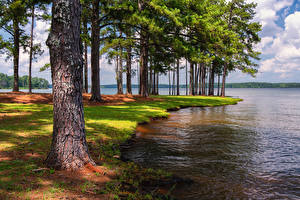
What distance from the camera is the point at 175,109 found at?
79.0ft

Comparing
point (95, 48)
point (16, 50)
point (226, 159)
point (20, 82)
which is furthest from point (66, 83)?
point (20, 82)

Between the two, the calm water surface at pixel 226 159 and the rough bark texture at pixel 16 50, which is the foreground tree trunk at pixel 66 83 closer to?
the calm water surface at pixel 226 159

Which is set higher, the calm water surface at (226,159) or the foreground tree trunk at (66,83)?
the foreground tree trunk at (66,83)

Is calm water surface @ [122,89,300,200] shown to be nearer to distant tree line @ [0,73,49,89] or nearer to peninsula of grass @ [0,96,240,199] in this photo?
peninsula of grass @ [0,96,240,199]

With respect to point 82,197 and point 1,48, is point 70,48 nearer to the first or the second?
point 82,197

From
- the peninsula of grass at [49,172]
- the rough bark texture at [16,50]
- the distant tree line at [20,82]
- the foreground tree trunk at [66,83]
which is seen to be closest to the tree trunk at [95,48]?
the peninsula of grass at [49,172]

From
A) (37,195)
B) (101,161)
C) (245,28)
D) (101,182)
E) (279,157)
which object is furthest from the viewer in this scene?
(245,28)

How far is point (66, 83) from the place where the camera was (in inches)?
213

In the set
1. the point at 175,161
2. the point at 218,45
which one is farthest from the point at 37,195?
the point at 218,45

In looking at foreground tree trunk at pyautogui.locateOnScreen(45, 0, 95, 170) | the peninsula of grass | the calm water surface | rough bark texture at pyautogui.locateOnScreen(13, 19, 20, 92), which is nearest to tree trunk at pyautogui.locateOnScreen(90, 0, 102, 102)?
the calm water surface

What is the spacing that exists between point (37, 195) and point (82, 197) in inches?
33.9

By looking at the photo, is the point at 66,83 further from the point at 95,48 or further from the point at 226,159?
the point at 95,48

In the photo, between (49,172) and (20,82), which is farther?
(20,82)

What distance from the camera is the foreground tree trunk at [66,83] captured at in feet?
17.7
